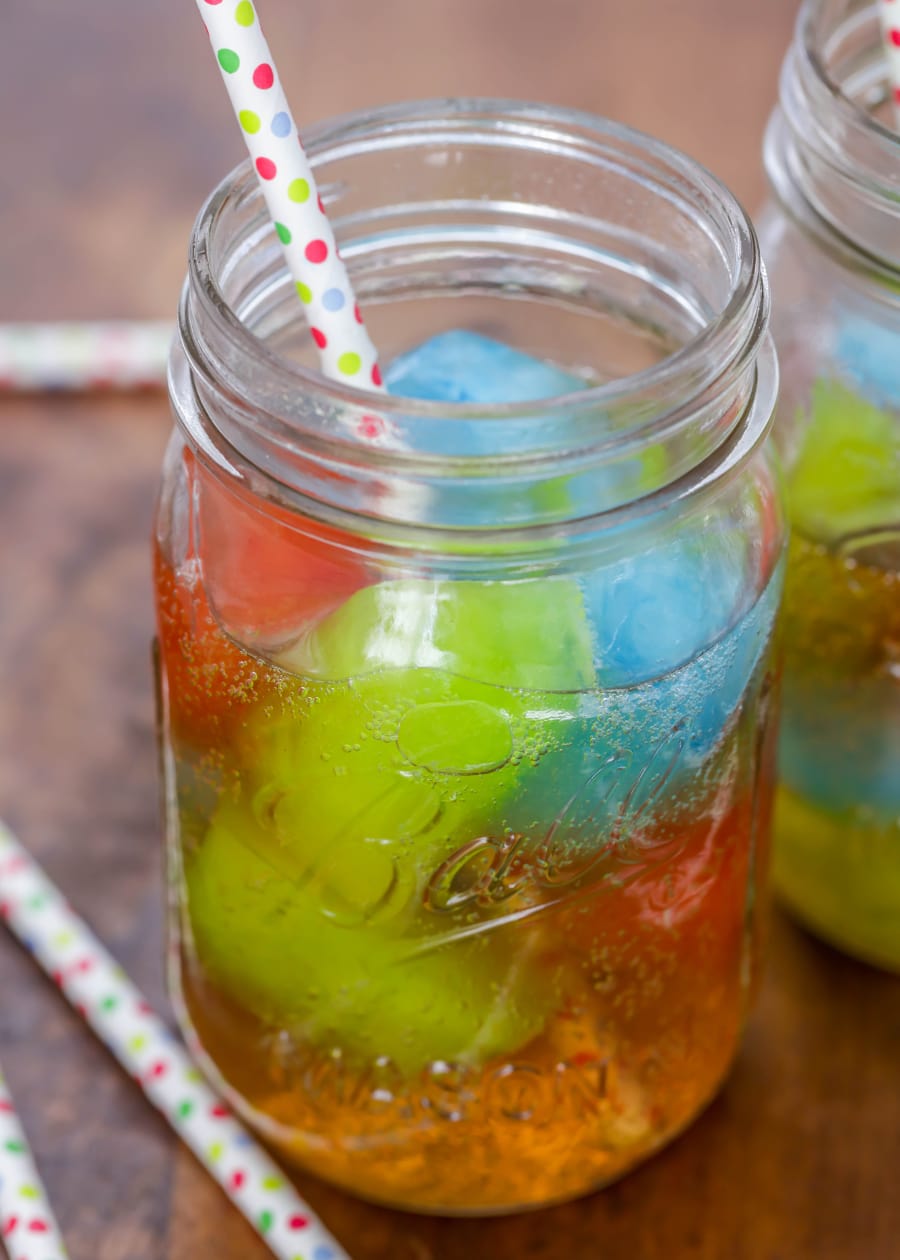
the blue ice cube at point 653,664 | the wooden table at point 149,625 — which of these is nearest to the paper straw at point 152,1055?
the wooden table at point 149,625

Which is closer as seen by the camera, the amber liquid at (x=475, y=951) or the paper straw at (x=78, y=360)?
the amber liquid at (x=475, y=951)

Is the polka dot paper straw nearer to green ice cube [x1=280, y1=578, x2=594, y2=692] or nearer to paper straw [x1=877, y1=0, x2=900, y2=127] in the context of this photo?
green ice cube [x1=280, y1=578, x2=594, y2=692]

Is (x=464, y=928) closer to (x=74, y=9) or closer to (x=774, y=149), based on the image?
(x=774, y=149)

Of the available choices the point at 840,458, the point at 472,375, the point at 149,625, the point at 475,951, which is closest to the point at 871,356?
the point at 840,458

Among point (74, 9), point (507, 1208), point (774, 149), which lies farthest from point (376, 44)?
point (507, 1208)

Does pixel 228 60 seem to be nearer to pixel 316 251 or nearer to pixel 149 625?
pixel 316 251

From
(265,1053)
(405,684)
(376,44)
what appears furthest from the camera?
(376,44)

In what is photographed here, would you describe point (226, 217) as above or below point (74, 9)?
above

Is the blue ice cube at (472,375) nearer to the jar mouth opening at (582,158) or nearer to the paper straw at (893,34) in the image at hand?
the jar mouth opening at (582,158)
